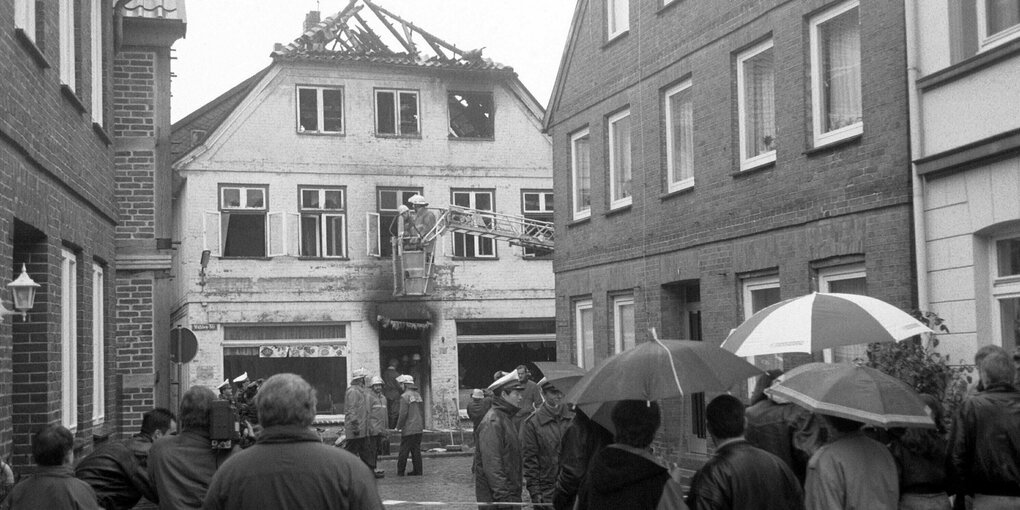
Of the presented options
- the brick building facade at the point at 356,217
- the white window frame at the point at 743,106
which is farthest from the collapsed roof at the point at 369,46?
the white window frame at the point at 743,106

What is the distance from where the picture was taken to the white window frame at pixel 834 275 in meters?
14.8

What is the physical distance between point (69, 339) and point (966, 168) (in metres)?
8.65

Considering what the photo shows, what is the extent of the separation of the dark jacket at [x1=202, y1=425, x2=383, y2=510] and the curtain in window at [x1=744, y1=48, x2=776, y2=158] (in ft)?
40.6

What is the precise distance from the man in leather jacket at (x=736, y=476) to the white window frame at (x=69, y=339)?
7938 mm

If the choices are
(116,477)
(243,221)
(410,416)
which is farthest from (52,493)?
(243,221)

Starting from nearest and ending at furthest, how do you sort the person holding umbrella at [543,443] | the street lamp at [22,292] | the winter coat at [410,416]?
the street lamp at [22,292] < the person holding umbrella at [543,443] < the winter coat at [410,416]

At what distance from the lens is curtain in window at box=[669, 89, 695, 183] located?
1930 cm

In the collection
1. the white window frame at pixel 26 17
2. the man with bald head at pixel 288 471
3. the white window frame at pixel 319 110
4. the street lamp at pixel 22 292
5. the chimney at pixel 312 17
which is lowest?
the man with bald head at pixel 288 471

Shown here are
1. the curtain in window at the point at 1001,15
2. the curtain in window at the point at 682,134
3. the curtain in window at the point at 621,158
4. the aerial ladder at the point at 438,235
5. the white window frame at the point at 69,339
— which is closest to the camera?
the curtain in window at the point at 1001,15

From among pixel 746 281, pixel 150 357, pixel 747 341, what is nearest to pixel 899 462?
pixel 747 341

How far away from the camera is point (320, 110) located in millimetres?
34094

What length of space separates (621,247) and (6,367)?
41.3 ft

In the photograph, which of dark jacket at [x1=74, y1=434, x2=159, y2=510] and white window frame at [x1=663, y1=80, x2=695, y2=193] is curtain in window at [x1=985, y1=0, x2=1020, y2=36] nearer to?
white window frame at [x1=663, y1=80, x2=695, y2=193]

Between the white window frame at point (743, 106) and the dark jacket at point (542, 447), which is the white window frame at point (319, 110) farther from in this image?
the dark jacket at point (542, 447)
